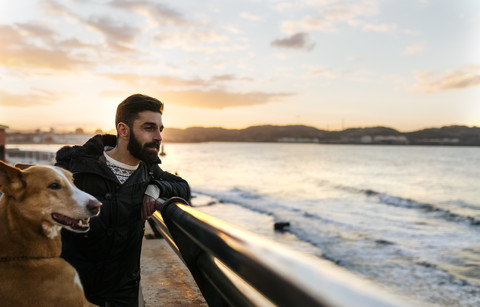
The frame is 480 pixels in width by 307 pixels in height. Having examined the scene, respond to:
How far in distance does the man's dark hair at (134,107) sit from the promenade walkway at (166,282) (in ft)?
5.64

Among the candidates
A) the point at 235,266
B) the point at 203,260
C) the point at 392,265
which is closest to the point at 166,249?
the point at 203,260

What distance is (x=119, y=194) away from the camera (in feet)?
8.70

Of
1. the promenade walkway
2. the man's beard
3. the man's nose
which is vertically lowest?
the promenade walkway

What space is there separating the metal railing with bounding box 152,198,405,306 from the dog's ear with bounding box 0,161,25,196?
77 centimetres

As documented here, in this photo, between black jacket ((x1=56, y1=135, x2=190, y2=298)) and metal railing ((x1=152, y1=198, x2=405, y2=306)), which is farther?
black jacket ((x1=56, y1=135, x2=190, y2=298))

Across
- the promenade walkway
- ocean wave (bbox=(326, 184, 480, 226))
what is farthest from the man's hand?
ocean wave (bbox=(326, 184, 480, 226))

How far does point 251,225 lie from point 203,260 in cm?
2007

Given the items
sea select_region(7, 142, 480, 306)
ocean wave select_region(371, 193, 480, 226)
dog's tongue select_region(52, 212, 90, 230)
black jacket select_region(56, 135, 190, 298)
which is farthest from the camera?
ocean wave select_region(371, 193, 480, 226)

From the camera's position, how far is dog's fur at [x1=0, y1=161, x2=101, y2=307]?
1662mm

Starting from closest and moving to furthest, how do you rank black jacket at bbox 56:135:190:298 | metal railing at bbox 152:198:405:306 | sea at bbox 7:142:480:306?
1. metal railing at bbox 152:198:405:306
2. black jacket at bbox 56:135:190:298
3. sea at bbox 7:142:480:306

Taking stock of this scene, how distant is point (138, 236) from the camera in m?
2.90

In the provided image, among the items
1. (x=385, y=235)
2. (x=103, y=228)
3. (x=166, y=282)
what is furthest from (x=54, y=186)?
(x=385, y=235)

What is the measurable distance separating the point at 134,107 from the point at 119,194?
66cm

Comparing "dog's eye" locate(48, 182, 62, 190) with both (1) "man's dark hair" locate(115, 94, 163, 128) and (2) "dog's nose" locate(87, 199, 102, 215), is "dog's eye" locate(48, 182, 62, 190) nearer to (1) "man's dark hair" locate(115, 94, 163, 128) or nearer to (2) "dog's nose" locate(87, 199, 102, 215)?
(2) "dog's nose" locate(87, 199, 102, 215)
